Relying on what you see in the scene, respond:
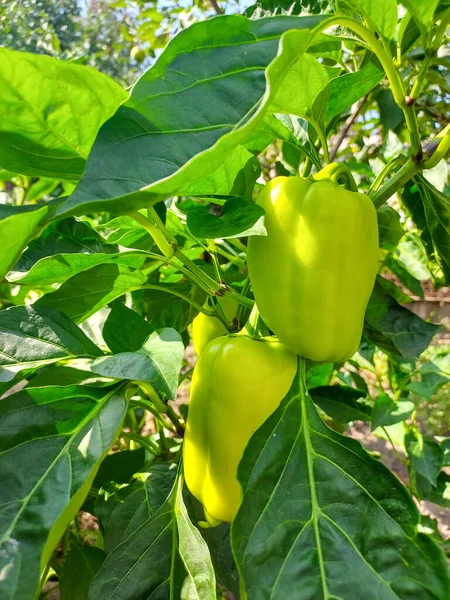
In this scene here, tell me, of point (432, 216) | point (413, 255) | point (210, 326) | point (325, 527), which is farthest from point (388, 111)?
point (325, 527)

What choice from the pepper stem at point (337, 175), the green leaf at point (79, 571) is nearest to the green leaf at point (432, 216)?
the pepper stem at point (337, 175)

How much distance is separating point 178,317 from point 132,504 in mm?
204

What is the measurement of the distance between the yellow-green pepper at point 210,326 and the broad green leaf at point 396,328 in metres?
0.16

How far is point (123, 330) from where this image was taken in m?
0.52

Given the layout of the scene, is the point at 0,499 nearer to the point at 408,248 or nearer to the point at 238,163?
the point at 238,163

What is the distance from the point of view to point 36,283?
0.46m

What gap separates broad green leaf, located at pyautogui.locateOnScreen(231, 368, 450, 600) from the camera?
0.33 m

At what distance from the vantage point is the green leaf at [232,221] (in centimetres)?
38

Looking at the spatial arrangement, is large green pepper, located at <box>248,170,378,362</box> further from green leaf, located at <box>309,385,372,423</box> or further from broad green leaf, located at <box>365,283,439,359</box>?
green leaf, located at <box>309,385,372,423</box>

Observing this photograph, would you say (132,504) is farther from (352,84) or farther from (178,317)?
(352,84)

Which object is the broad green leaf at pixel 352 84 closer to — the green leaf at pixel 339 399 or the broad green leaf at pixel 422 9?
the broad green leaf at pixel 422 9

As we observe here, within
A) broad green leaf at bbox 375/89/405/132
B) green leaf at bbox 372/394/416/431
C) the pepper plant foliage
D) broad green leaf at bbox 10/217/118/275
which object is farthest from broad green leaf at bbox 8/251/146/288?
broad green leaf at bbox 375/89/405/132

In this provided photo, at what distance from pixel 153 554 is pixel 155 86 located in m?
0.37

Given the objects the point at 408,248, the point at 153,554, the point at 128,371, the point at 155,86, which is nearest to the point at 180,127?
the point at 155,86
